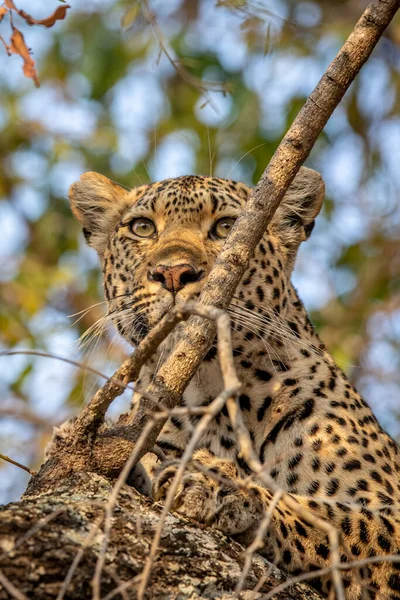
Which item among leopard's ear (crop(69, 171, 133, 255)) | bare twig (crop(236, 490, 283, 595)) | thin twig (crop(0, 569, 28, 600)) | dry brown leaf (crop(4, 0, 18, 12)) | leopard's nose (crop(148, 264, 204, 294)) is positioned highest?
leopard's ear (crop(69, 171, 133, 255))

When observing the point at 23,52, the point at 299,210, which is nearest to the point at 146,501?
the point at 23,52

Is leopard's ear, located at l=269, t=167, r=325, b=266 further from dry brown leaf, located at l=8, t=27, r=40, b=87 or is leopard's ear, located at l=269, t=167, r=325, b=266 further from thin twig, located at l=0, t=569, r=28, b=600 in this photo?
thin twig, located at l=0, t=569, r=28, b=600

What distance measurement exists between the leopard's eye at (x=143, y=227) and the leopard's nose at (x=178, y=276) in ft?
3.80

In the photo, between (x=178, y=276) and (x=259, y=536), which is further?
(x=178, y=276)

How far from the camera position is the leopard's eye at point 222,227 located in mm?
6457

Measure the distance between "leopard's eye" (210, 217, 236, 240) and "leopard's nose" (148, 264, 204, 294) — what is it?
94cm

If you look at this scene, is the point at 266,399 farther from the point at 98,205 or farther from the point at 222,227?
the point at 98,205

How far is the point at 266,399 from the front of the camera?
19.1 ft

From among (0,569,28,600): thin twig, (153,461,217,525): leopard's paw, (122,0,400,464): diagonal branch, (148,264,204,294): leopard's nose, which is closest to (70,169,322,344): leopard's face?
(148,264,204,294): leopard's nose

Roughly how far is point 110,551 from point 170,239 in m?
3.09

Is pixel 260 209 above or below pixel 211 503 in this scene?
above

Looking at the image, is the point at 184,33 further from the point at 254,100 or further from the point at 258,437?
the point at 258,437

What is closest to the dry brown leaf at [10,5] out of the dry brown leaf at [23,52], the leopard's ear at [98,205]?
the dry brown leaf at [23,52]

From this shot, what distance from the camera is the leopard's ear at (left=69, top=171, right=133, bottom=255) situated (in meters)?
7.23
